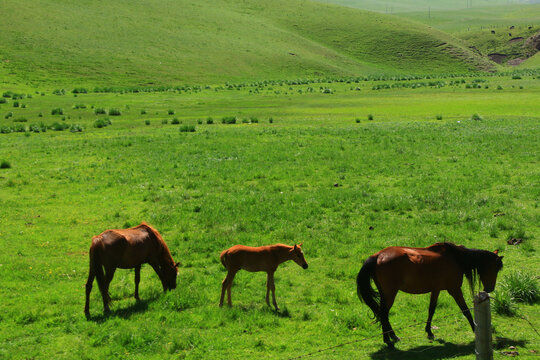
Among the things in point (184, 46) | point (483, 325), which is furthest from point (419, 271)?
point (184, 46)

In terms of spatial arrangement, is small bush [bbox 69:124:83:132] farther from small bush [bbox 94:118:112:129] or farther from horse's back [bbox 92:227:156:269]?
horse's back [bbox 92:227:156:269]

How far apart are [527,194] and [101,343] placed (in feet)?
56.3

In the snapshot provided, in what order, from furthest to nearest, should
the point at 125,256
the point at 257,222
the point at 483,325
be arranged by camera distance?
the point at 257,222 → the point at 125,256 → the point at 483,325

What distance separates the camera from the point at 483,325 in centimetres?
636

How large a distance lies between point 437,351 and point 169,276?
20.5ft

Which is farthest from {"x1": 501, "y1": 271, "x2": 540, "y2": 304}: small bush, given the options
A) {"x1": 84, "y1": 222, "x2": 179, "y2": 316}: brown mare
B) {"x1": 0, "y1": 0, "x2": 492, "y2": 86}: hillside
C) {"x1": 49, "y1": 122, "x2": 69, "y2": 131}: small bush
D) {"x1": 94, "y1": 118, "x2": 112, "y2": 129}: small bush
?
{"x1": 0, "y1": 0, "x2": 492, "y2": 86}: hillside

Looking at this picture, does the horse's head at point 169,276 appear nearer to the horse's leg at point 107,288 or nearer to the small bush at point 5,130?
the horse's leg at point 107,288

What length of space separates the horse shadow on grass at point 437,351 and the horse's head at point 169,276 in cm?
518

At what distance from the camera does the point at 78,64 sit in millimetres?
111500

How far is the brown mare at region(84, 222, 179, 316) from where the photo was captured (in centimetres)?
1045

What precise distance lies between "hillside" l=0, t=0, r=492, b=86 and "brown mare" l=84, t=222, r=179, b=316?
93318 mm

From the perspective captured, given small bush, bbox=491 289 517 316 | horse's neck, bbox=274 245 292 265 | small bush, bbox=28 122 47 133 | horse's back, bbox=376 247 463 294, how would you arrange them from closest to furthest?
1. horse's back, bbox=376 247 463 294
2. small bush, bbox=491 289 517 316
3. horse's neck, bbox=274 245 292 265
4. small bush, bbox=28 122 47 133

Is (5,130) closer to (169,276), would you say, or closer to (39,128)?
(39,128)

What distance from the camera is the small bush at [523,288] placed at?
10.5 m
